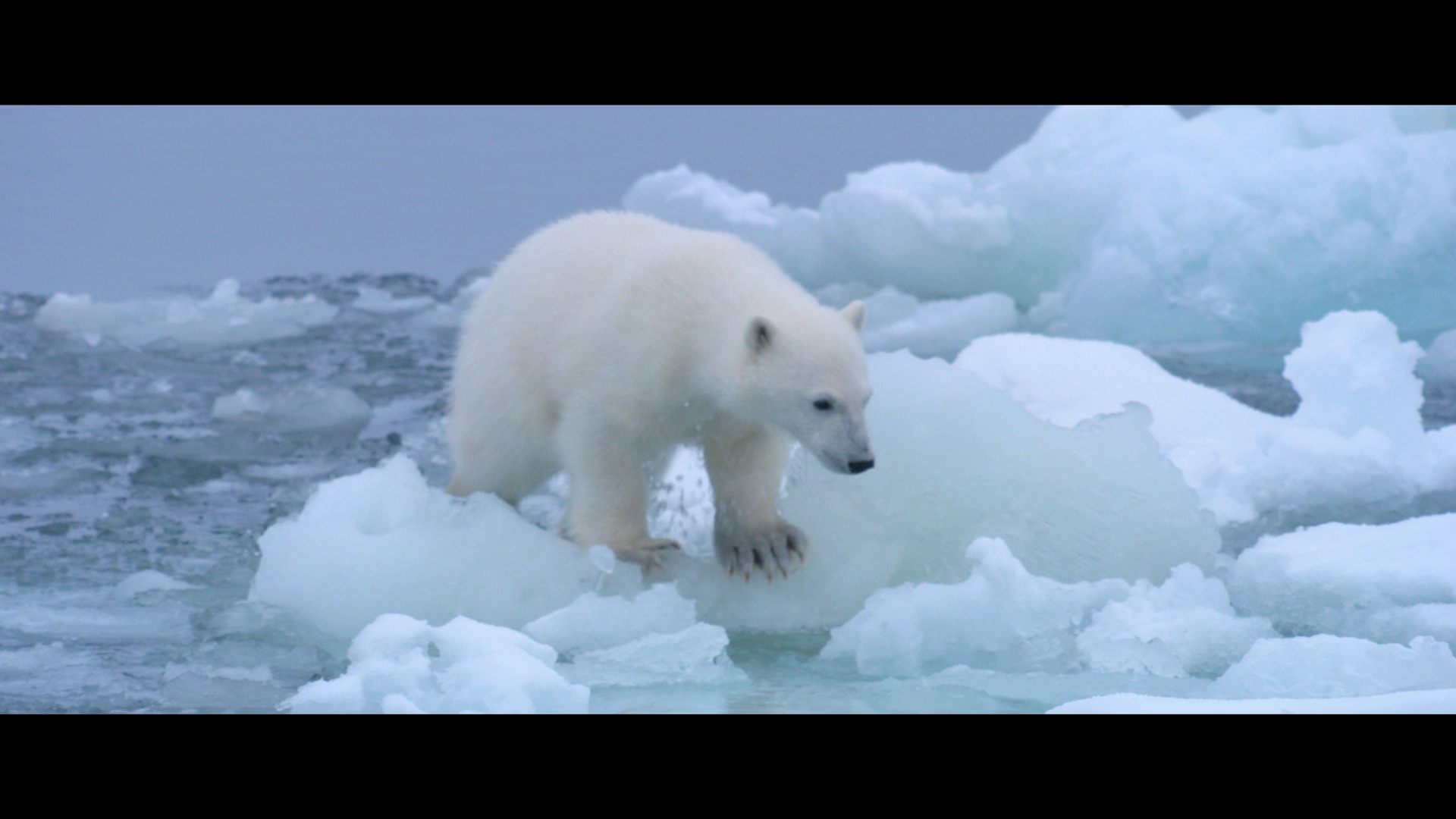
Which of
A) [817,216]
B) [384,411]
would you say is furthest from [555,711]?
[817,216]

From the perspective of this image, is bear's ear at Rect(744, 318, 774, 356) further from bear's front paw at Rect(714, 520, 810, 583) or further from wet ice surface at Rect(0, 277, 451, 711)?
wet ice surface at Rect(0, 277, 451, 711)

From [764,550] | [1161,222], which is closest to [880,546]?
[764,550]

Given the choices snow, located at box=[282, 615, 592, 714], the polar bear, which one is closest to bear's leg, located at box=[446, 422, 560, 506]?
the polar bear

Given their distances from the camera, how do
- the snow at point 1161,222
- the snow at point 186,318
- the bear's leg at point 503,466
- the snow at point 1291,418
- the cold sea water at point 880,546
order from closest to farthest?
1. the cold sea water at point 880,546
2. the bear's leg at point 503,466
3. the snow at point 1291,418
4. the snow at point 1161,222
5. the snow at point 186,318

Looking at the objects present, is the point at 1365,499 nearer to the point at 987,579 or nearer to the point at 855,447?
the point at 987,579

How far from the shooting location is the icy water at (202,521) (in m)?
2.94

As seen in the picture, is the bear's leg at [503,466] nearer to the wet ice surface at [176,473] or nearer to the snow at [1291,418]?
the wet ice surface at [176,473]

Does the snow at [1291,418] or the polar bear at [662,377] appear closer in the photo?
the polar bear at [662,377]

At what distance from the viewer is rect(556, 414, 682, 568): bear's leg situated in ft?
11.5

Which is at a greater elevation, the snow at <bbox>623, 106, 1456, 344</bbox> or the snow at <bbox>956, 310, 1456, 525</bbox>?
the snow at <bbox>623, 106, 1456, 344</bbox>

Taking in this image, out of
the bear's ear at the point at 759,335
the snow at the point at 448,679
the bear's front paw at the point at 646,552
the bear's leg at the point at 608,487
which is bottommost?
the snow at the point at 448,679

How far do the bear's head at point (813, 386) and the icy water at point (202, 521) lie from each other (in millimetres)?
520

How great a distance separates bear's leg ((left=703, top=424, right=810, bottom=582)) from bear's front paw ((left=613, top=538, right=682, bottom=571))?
0.14 meters

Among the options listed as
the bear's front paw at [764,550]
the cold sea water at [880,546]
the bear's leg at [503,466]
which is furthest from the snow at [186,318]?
the bear's front paw at [764,550]
